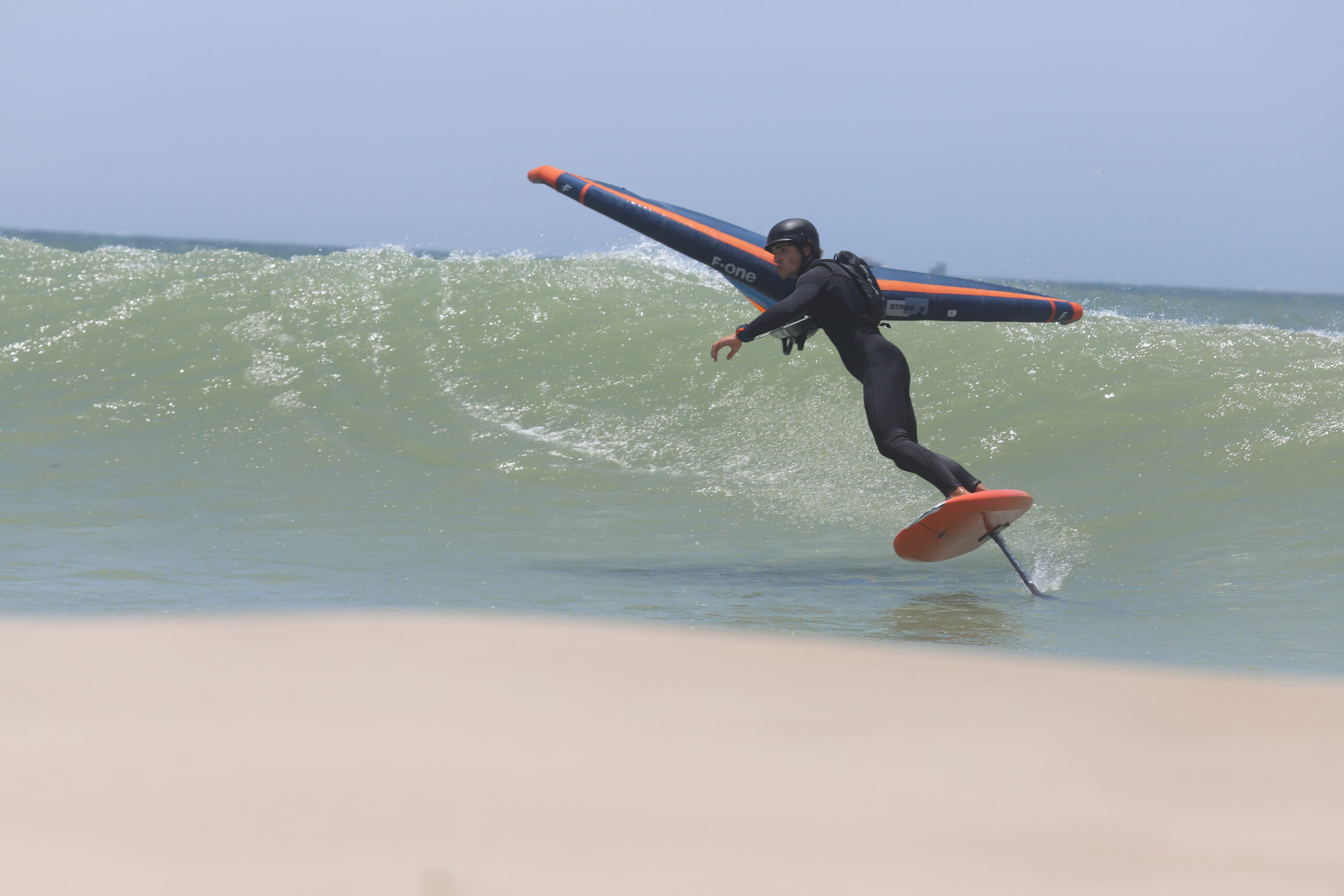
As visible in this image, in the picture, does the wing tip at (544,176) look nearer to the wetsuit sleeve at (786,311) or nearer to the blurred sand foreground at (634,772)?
the wetsuit sleeve at (786,311)

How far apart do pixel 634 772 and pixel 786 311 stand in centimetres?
314

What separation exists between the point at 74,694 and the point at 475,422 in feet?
25.4

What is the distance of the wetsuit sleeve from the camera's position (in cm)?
546

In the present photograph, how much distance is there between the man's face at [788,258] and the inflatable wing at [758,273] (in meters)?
0.49

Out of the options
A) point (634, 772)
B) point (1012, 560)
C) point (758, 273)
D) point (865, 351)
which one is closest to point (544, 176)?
point (758, 273)

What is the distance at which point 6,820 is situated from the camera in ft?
7.81

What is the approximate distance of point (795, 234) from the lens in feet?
19.3

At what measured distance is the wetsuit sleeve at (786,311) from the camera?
17.9ft

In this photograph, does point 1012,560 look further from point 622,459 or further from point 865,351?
point 622,459

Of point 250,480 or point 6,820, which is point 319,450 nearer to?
point 250,480

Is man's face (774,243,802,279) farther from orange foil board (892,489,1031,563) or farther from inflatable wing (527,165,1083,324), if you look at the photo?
orange foil board (892,489,1031,563)

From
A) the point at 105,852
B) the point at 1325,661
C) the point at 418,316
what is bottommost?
the point at 105,852

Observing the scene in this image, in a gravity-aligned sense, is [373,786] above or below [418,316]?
below

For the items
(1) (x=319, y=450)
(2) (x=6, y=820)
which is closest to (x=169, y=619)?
(2) (x=6, y=820)
